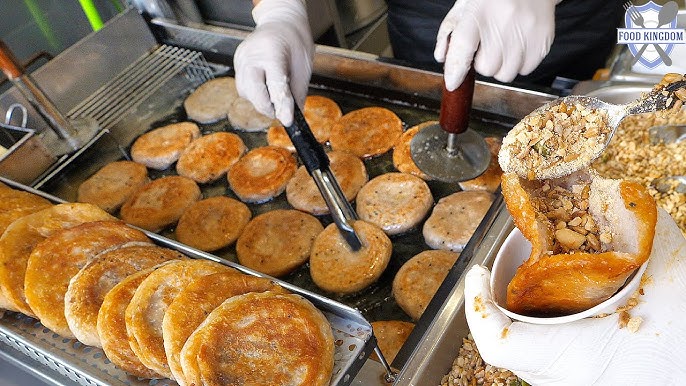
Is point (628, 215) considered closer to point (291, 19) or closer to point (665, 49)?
point (665, 49)

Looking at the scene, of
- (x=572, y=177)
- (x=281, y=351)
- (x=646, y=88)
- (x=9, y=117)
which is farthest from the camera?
(x=9, y=117)

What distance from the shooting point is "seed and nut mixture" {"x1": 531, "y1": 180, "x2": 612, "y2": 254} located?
1197mm

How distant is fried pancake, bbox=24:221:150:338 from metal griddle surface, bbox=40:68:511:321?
2.62 feet

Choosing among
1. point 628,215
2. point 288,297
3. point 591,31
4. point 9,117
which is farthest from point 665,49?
point 9,117

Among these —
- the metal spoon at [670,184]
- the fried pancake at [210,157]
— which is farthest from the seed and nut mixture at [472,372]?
the fried pancake at [210,157]

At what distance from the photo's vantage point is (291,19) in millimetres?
2693

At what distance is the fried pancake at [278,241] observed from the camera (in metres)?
2.64

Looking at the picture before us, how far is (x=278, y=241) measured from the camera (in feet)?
8.87

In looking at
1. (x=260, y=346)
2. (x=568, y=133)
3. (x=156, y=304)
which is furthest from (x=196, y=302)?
(x=568, y=133)

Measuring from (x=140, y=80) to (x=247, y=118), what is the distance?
0.88 meters

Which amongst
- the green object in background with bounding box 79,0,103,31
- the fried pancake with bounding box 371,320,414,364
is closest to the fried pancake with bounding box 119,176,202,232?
the fried pancake with bounding box 371,320,414,364

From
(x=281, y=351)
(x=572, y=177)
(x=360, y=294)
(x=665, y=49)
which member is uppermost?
(x=572, y=177)

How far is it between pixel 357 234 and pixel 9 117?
7.42 feet

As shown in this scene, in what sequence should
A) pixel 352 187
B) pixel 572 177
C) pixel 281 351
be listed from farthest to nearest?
pixel 352 187
pixel 281 351
pixel 572 177
